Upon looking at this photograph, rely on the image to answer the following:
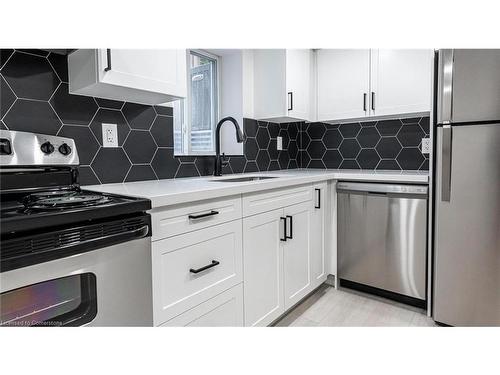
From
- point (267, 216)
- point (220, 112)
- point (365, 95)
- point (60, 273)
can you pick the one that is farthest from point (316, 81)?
point (60, 273)

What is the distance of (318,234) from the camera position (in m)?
2.27

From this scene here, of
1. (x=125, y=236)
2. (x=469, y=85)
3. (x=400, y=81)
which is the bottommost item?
(x=125, y=236)

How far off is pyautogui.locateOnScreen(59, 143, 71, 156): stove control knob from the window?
2.79 feet

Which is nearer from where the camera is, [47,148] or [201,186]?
[47,148]

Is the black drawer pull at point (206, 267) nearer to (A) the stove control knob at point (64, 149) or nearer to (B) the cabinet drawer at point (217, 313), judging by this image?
(B) the cabinet drawer at point (217, 313)

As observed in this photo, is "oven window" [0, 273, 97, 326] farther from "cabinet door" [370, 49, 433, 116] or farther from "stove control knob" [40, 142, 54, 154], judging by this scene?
"cabinet door" [370, 49, 433, 116]

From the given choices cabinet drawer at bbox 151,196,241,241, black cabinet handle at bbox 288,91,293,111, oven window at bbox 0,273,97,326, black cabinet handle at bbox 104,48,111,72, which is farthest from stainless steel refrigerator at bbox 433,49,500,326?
oven window at bbox 0,273,97,326

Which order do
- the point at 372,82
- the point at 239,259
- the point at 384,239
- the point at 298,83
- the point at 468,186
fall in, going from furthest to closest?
1. the point at 298,83
2. the point at 372,82
3. the point at 384,239
4. the point at 468,186
5. the point at 239,259

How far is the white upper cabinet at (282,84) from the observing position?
2465 millimetres

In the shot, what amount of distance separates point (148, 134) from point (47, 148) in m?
0.57

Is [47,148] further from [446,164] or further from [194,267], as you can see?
[446,164]

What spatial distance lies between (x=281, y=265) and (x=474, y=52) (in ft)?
4.91

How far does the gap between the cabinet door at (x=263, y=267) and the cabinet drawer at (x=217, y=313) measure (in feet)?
0.21

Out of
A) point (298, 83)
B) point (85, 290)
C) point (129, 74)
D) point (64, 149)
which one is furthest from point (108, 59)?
point (298, 83)
